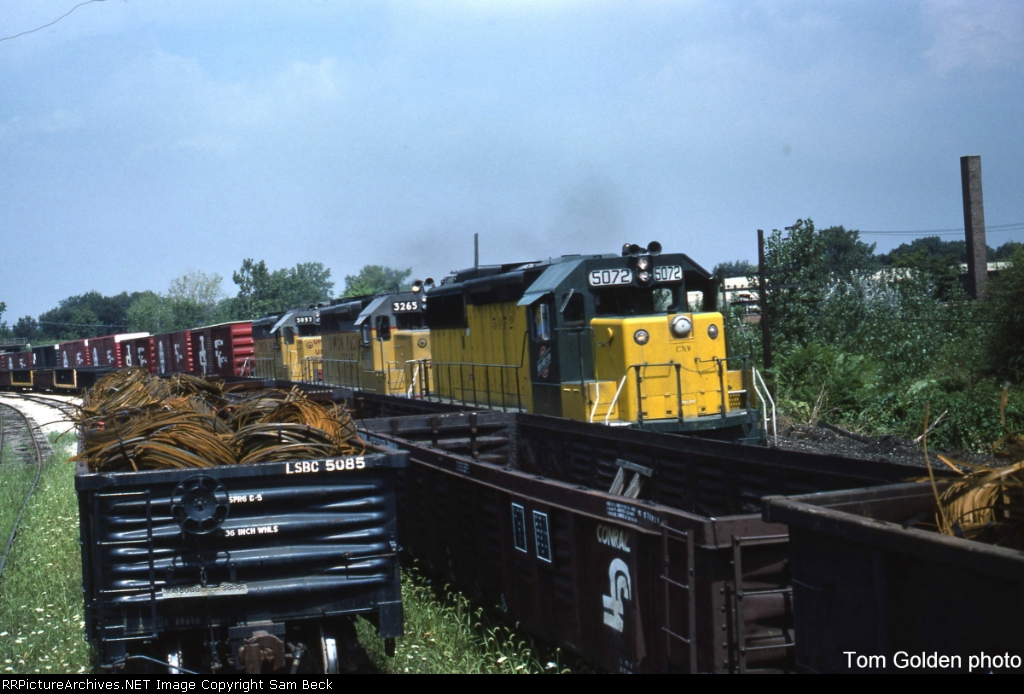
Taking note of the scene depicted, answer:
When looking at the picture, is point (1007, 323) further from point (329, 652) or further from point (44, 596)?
point (329, 652)

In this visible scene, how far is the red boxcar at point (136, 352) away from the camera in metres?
47.8

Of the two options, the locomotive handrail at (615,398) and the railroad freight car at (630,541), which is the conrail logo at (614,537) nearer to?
the railroad freight car at (630,541)

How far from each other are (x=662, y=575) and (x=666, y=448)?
335cm

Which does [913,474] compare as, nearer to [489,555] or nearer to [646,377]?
[489,555]

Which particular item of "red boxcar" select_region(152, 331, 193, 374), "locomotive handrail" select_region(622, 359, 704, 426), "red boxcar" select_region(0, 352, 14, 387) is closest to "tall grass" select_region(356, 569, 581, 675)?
"locomotive handrail" select_region(622, 359, 704, 426)

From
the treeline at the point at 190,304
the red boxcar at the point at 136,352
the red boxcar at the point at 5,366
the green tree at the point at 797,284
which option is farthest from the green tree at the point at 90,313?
the green tree at the point at 797,284

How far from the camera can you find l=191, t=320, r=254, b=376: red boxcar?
3750 centimetres

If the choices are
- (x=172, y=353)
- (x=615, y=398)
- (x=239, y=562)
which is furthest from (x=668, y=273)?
(x=172, y=353)

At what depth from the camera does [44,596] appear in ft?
31.4

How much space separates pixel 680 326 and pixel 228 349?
28110mm

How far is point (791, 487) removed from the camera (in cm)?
650

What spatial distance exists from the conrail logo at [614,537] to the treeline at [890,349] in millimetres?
13909

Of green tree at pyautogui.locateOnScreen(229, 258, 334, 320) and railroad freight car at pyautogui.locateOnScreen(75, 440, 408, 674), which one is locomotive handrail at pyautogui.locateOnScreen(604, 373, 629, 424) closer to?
railroad freight car at pyautogui.locateOnScreen(75, 440, 408, 674)

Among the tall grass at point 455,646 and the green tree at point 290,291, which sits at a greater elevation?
the green tree at point 290,291
